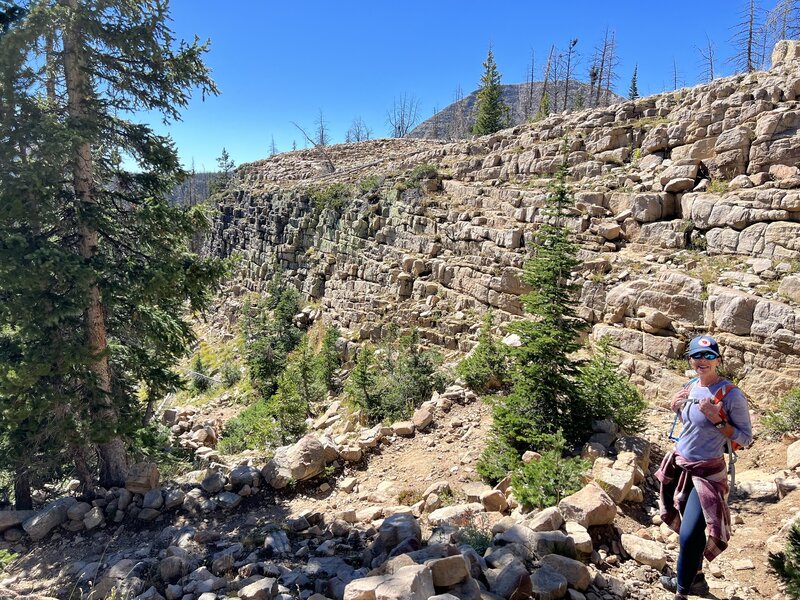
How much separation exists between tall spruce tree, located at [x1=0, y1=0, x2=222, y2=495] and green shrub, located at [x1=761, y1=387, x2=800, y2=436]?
8.83 meters

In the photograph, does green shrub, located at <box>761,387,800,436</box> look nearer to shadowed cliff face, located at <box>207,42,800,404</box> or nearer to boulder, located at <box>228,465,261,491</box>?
shadowed cliff face, located at <box>207,42,800,404</box>

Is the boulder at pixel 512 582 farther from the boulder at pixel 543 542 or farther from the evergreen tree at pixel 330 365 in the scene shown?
the evergreen tree at pixel 330 365

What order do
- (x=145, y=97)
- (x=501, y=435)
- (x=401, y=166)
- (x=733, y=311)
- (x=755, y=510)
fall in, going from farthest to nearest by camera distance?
(x=401, y=166) < (x=733, y=311) < (x=145, y=97) < (x=501, y=435) < (x=755, y=510)

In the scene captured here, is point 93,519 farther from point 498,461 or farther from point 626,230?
point 626,230

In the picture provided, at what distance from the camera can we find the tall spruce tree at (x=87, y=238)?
5.36 metres

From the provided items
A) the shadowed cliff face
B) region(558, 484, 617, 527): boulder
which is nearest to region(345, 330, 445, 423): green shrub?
the shadowed cliff face

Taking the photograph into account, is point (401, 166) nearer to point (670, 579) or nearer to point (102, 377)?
point (102, 377)

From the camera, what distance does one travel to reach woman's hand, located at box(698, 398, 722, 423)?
129 inches

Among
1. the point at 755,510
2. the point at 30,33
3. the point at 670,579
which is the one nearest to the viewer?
the point at 670,579

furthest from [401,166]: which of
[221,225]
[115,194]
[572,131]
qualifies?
[221,225]

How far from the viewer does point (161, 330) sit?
6785 mm

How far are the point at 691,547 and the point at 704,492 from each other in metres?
0.45

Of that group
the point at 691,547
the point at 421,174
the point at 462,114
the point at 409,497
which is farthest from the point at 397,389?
the point at 462,114

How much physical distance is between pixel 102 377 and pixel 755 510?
8.65m
